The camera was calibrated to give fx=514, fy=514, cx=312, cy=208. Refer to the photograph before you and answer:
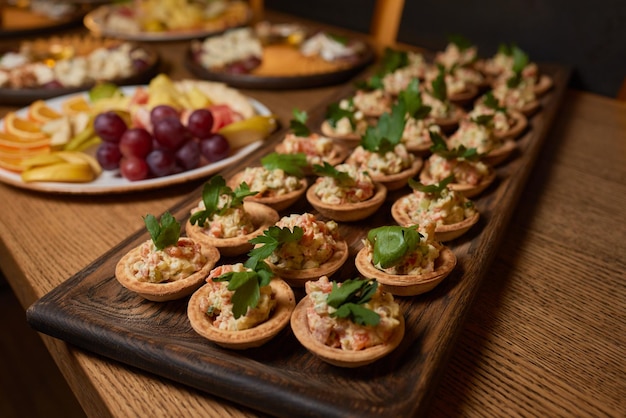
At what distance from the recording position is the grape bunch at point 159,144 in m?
1.62

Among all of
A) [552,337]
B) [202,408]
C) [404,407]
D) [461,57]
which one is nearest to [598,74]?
[461,57]

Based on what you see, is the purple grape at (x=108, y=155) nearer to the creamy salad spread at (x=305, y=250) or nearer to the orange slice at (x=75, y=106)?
the orange slice at (x=75, y=106)

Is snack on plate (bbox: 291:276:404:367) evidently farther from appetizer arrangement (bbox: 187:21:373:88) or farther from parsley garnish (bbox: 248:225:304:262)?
appetizer arrangement (bbox: 187:21:373:88)

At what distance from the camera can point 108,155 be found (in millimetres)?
1645

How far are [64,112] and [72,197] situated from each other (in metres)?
0.63

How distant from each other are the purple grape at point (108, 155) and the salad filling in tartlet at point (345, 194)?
2.22 ft

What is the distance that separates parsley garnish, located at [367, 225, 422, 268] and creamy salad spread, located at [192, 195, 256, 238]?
0.32m

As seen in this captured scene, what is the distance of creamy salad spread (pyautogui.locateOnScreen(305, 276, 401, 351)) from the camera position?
94cm

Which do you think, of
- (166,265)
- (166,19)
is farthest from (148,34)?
(166,265)

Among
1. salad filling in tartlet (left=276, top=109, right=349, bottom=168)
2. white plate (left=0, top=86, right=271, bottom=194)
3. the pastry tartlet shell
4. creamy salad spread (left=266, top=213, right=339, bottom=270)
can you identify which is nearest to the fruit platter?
white plate (left=0, top=86, right=271, bottom=194)

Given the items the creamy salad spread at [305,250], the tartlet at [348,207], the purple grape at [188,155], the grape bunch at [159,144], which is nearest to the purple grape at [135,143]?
the grape bunch at [159,144]

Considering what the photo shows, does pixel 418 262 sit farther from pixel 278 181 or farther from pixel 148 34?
pixel 148 34

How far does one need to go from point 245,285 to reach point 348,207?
0.46 metres

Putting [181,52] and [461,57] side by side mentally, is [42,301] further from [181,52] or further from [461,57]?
[181,52]
